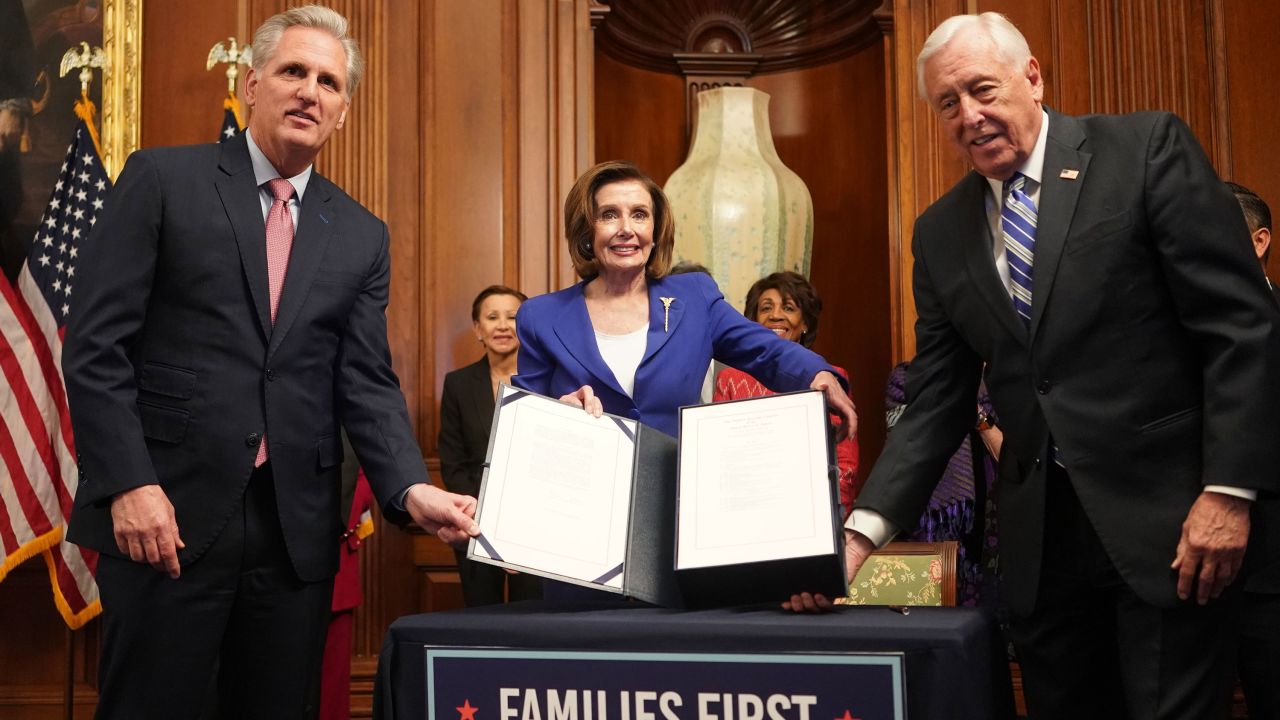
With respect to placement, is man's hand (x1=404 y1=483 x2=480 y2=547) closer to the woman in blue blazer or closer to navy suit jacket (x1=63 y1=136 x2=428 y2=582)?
navy suit jacket (x1=63 y1=136 x2=428 y2=582)

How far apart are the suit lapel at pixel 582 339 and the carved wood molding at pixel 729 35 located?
11.3 ft

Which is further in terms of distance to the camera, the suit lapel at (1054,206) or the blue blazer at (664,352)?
the blue blazer at (664,352)

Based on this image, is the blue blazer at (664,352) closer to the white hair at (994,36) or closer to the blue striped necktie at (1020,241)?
the blue striped necktie at (1020,241)

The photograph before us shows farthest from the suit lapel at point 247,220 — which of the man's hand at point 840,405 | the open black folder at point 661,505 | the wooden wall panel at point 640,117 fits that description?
the wooden wall panel at point 640,117

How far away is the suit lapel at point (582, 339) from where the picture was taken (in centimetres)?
250

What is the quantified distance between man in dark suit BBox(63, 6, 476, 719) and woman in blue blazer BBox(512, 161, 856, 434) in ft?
1.42

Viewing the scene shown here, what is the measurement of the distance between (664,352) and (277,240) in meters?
0.84

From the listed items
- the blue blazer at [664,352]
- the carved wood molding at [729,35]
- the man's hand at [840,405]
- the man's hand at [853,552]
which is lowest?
the man's hand at [853,552]

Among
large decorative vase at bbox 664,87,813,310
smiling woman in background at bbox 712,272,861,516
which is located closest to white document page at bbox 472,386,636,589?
smiling woman in background at bbox 712,272,861,516

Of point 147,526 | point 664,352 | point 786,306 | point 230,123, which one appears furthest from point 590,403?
point 230,123

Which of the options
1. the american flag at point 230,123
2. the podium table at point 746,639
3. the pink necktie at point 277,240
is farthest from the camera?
the american flag at point 230,123

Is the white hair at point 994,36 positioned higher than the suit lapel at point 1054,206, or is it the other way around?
the white hair at point 994,36

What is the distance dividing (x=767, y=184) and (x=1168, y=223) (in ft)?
11.3

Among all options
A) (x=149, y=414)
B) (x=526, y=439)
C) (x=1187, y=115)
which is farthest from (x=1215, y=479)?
(x=1187, y=115)
